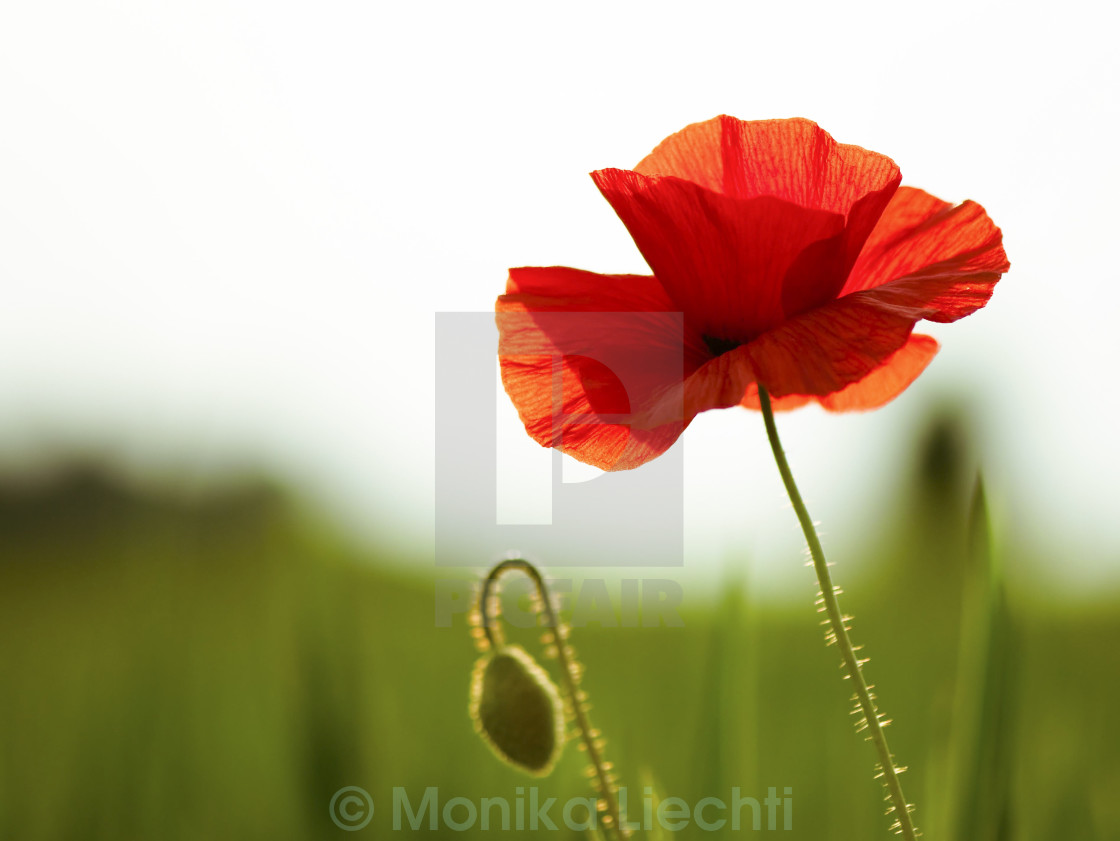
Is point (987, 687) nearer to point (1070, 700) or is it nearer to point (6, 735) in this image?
point (1070, 700)

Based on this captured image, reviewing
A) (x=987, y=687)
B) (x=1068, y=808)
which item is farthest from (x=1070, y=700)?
(x=987, y=687)

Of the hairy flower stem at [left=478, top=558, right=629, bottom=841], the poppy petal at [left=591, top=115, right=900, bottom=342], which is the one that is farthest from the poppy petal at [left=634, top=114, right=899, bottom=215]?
the hairy flower stem at [left=478, top=558, right=629, bottom=841]

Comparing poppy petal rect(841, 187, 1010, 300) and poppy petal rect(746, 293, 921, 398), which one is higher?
poppy petal rect(841, 187, 1010, 300)

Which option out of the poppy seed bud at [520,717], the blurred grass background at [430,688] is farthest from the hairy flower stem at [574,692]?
the blurred grass background at [430,688]

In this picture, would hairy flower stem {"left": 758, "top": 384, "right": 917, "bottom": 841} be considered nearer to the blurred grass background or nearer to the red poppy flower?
the red poppy flower

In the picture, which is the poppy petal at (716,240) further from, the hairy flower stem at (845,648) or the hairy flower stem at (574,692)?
the hairy flower stem at (574,692)
